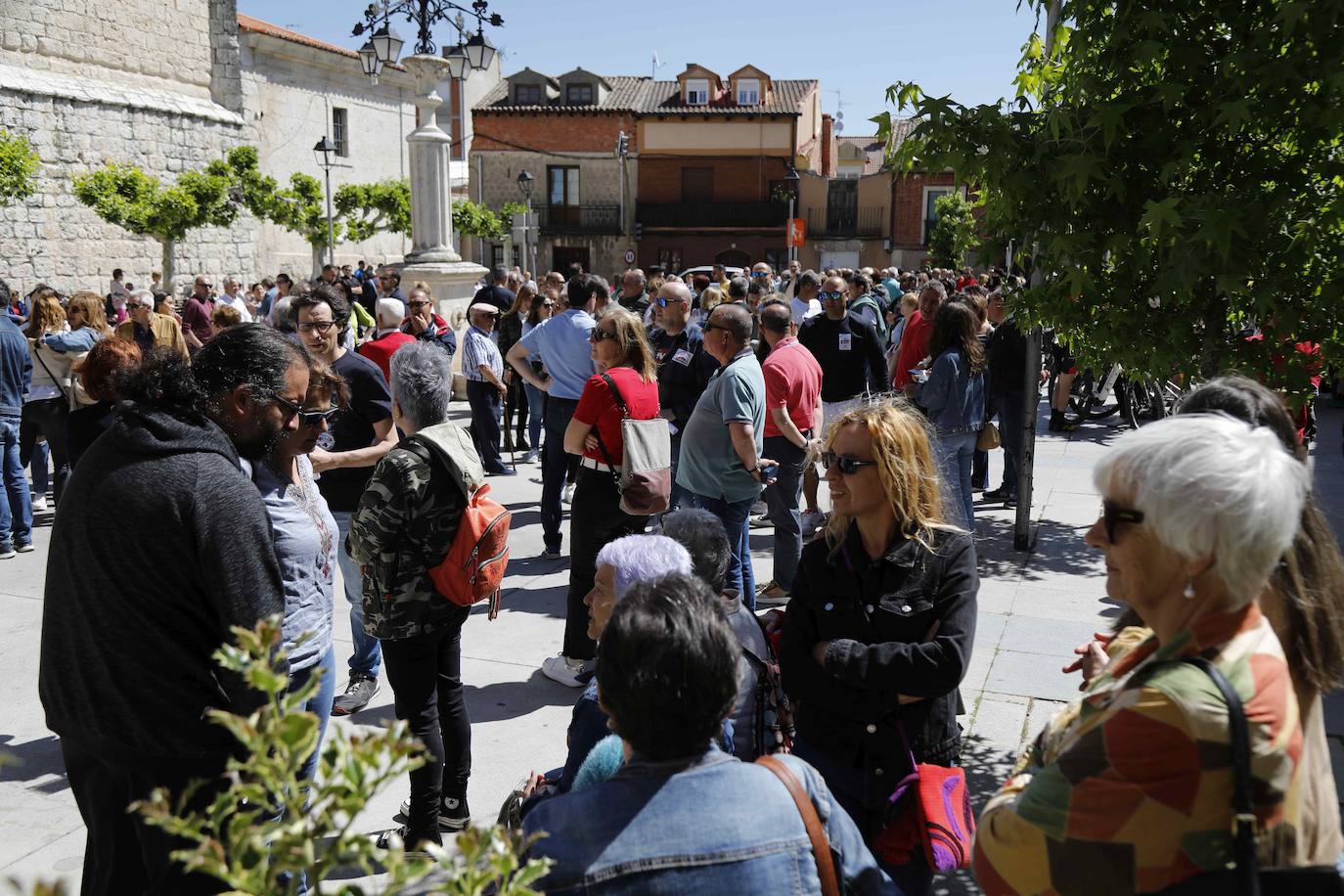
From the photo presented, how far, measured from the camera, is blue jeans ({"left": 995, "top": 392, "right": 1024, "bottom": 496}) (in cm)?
841

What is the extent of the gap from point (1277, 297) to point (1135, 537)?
2.32 metres

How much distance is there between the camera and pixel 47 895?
3.27 ft

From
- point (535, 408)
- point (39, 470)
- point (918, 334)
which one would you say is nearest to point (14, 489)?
point (39, 470)

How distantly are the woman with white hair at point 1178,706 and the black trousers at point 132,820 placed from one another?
1.81 m

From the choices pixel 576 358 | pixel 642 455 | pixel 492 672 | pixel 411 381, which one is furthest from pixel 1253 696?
pixel 576 358

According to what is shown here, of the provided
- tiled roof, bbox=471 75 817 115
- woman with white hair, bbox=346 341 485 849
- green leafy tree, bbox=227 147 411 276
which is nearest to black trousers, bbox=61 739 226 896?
woman with white hair, bbox=346 341 485 849

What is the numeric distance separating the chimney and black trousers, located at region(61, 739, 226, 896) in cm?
5566

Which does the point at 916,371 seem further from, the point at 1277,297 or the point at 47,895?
the point at 47,895

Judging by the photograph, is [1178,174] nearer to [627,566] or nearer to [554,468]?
[627,566]

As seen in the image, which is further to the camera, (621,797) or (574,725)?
(574,725)

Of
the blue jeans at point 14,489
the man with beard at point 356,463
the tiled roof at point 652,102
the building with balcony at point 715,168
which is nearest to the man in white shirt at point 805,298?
the man with beard at point 356,463

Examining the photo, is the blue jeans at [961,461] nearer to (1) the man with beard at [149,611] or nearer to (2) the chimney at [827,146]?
(1) the man with beard at [149,611]

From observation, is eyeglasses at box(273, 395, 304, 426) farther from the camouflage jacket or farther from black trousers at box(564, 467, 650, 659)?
black trousers at box(564, 467, 650, 659)

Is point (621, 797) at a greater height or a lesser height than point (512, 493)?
greater
